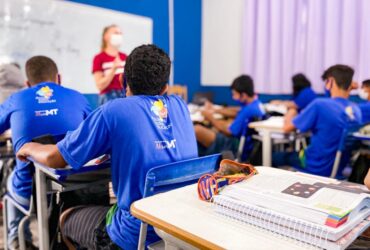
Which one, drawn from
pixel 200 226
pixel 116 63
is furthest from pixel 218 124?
pixel 200 226

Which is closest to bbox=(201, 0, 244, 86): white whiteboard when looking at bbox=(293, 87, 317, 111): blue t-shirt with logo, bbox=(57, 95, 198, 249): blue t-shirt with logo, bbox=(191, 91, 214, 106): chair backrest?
bbox=(191, 91, 214, 106): chair backrest

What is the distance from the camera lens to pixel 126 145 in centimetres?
119

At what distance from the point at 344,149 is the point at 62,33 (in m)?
3.26

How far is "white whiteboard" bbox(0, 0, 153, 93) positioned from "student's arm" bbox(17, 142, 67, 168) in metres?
2.67

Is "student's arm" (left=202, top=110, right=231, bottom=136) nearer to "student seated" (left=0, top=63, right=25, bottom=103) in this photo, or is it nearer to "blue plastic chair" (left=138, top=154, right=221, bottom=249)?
"student seated" (left=0, top=63, right=25, bottom=103)

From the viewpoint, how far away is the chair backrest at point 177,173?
1094 millimetres

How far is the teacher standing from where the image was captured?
3.59 m

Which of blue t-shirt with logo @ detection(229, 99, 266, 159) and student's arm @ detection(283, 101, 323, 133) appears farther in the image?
blue t-shirt with logo @ detection(229, 99, 266, 159)

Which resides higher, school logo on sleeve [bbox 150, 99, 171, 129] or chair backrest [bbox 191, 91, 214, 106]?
school logo on sleeve [bbox 150, 99, 171, 129]

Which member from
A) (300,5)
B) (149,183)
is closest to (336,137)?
(149,183)

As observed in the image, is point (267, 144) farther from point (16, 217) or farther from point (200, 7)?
point (200, 7)

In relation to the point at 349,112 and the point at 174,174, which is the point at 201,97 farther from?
the point at 174,174

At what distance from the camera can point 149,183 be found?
1.09 meters

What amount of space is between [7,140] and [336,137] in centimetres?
233
